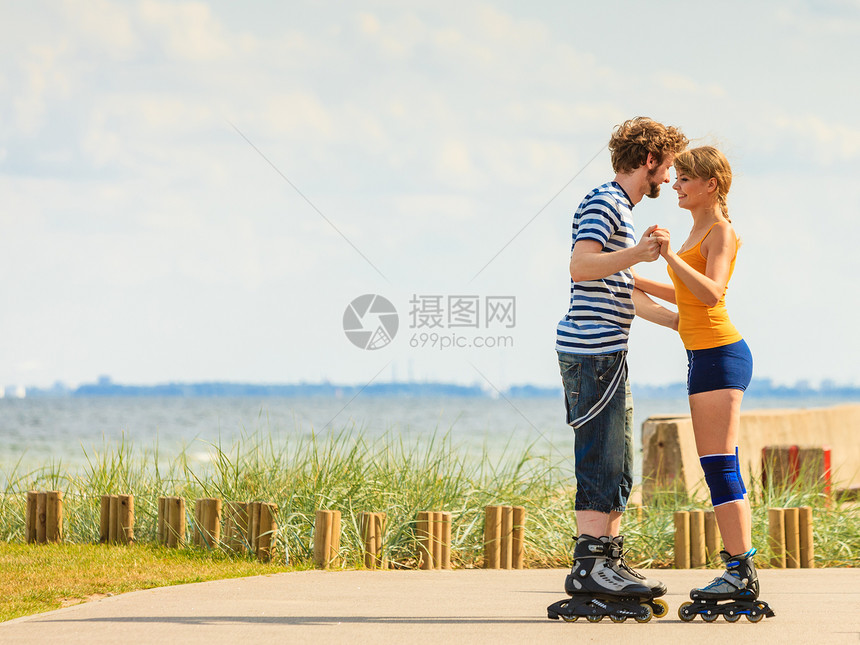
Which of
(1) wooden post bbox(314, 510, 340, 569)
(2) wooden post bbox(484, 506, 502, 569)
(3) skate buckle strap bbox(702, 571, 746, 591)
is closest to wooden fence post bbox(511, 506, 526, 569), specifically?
(2) wooden post bbox(484, 506, 502, 569)

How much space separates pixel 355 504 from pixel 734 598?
283 cm

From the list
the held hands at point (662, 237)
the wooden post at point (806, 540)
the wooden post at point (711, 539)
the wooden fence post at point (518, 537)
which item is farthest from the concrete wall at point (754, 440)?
the held hands at point (662, 237)

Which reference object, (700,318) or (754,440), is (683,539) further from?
(754,440)

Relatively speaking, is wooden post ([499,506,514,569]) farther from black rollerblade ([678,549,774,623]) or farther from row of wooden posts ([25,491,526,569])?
black rollerblade ([678,549,774,623])

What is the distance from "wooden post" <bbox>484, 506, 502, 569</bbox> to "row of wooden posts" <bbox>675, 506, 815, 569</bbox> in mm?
1117

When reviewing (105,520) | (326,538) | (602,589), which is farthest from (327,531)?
(602,589)

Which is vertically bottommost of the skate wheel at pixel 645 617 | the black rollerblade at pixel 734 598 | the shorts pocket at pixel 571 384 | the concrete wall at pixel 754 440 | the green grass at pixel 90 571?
the green grass at pixel 90 571

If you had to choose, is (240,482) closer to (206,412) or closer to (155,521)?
(155,521)

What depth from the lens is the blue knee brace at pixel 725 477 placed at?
393 centimetres

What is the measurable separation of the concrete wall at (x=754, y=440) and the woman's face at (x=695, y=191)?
4.17 meters

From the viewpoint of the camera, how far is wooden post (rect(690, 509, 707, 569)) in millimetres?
5859

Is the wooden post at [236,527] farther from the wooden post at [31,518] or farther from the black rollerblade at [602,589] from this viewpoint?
the black rollerblade at [602,589]

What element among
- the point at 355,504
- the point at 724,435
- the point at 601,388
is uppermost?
the point at 601,388

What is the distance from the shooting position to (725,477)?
3934 mm
